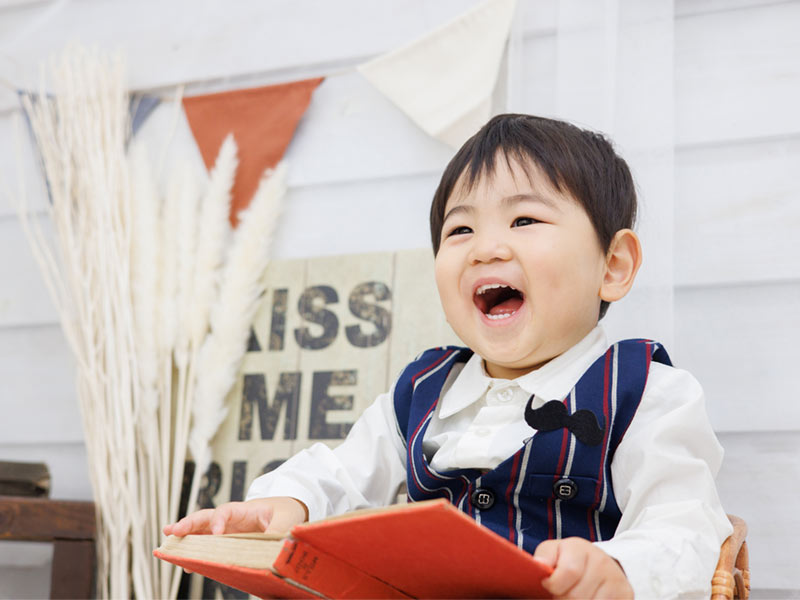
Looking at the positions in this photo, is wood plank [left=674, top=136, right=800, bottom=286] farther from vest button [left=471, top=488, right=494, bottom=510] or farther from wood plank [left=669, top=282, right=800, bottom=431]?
vest button [left=471, top=488, right=494, bottom=510]

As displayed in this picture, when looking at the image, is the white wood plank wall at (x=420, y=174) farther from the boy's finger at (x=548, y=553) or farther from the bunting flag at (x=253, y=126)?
the boy's finger at (x=548, y=553)

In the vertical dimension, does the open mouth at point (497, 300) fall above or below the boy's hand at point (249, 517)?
above

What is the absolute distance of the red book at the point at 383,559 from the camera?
0.68 metres

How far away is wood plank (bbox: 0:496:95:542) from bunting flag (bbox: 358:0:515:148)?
3.13ft

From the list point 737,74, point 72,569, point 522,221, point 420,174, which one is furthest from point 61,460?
point 737,74

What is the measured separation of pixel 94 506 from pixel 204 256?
1.68 ft

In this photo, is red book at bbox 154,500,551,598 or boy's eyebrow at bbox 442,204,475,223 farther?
boy's eyebrow at bbox 442,204,475,223

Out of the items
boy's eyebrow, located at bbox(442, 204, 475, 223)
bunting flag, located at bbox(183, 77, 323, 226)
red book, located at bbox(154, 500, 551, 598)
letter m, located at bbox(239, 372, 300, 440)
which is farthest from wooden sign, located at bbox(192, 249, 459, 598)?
red book, located at bbox(154, 500, 551, 598)

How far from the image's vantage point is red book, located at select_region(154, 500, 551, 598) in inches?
26.8

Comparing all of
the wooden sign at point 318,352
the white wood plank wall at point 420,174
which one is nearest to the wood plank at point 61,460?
the white wood plank wall at point 420,174

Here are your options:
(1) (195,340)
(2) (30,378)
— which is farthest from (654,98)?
(2) (30,378)

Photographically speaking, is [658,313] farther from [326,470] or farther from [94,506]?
[94,506]

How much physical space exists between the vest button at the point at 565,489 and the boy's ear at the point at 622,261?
282 mm

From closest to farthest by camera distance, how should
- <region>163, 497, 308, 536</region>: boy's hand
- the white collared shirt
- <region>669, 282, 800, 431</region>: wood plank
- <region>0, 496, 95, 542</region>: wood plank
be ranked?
the white collared shirt < <region>163, 497, 308, 536</region>: boy's hand < <region>669, 282, 800, 431</region>: wood plank < <region>0, 496, 95, 542</region>: wood plank
